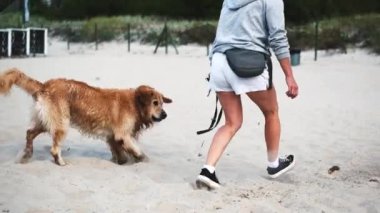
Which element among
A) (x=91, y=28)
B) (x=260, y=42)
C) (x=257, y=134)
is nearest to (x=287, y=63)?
(x=260, y=42)

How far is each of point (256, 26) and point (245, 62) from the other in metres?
0.30

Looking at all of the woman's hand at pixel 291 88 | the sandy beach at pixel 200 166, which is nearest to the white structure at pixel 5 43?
the sandy beach at pixel 200 166

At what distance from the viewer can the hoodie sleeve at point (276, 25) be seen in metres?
4.46

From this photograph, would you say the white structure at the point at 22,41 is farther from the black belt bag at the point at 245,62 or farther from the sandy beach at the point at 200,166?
the black belt bag at the point at 245,62

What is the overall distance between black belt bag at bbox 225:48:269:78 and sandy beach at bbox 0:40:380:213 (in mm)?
932

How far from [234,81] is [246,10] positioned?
0.54 meters

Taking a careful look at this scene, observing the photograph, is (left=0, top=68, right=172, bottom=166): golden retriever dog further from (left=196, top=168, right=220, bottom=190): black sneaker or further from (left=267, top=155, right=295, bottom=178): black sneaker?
(left=267, top=155, right=295, bottom=178): black sneaker

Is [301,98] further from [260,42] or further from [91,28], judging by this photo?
[91,28]

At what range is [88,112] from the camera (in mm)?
5547

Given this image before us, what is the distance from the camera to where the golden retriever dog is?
5430 millimetres

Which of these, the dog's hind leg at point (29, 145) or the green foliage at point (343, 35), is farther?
the green foliage at point (343, 35)

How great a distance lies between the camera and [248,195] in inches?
→ 179

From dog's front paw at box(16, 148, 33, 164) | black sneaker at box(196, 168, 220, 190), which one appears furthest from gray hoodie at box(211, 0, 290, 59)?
dog's front paw at box(16, 148, 33, 164)

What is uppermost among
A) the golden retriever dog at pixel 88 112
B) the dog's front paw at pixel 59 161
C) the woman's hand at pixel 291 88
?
the woman's hand at pixel 291 88
